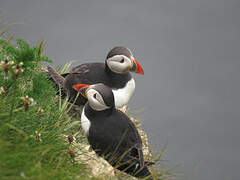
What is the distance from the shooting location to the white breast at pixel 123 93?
181 inches

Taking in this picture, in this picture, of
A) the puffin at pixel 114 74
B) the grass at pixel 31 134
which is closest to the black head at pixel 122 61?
the puffin at pixel 114 74

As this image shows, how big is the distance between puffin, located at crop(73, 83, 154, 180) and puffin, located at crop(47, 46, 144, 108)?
91cm

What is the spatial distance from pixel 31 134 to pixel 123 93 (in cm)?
174

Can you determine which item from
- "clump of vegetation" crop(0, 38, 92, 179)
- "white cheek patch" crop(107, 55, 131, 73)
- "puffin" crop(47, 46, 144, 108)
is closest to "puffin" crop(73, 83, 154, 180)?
"clump of vegetation" crop(0, 38, 92, 179)

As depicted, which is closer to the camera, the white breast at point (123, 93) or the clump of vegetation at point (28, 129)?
the clump of vegetation at point (28, 129)

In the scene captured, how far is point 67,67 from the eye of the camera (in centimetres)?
674

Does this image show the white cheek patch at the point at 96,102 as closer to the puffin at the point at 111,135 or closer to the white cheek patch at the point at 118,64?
the puffin at the point at 111,135

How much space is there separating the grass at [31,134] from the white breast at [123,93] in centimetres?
86

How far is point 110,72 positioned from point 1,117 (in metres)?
2.09

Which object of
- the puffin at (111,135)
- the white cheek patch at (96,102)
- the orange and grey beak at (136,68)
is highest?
the orange and grey beak at (136,68)

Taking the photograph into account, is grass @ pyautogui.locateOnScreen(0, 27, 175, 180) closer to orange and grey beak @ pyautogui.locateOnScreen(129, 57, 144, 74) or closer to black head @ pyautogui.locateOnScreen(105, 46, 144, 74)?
black head @ pyautogui.locateOnScreen(105, 46, 144, 74)

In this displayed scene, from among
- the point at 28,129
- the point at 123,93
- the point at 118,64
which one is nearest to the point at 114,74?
the point at 118,64

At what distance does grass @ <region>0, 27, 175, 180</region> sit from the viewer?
2.49m

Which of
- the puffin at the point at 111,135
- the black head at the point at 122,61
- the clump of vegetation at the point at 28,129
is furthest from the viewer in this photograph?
the black head at the point at 122,61
